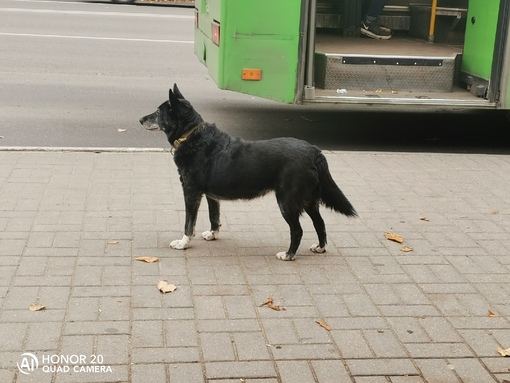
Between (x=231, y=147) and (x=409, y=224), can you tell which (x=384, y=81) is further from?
(x=231, y=147)

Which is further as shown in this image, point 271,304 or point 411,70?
point 411,70

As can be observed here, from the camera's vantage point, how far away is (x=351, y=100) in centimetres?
923

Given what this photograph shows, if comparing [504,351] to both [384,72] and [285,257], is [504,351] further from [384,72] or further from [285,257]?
[384,72]

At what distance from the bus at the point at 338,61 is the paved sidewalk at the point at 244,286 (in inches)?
63.5

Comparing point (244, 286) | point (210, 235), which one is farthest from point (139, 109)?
point (244, 286)

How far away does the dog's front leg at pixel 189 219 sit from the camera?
6.02 metres

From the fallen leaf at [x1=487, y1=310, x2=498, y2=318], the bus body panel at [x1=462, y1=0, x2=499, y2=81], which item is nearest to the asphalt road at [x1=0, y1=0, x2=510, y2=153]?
the bus body panel at [x1=462, y1=0, x2=499, y2=81]

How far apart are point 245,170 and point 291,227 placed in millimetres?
516

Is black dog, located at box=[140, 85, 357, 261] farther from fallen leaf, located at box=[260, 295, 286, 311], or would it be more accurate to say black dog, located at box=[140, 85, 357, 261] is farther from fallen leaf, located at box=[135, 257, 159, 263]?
fallen leaf, located at box=[260, 295, 286, 311]

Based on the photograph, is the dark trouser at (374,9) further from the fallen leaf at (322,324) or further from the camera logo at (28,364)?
the camera logo at (28,364)

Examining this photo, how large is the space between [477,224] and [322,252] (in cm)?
156

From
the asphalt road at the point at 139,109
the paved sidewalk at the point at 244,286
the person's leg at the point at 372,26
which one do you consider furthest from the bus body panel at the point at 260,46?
the person's leg at the point at 372,26

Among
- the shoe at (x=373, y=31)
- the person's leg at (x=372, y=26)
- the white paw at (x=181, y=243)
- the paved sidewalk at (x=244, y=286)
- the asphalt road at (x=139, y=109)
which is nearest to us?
the paved sidewalk at (x=244, y=286)

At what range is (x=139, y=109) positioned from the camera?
37.5ft
